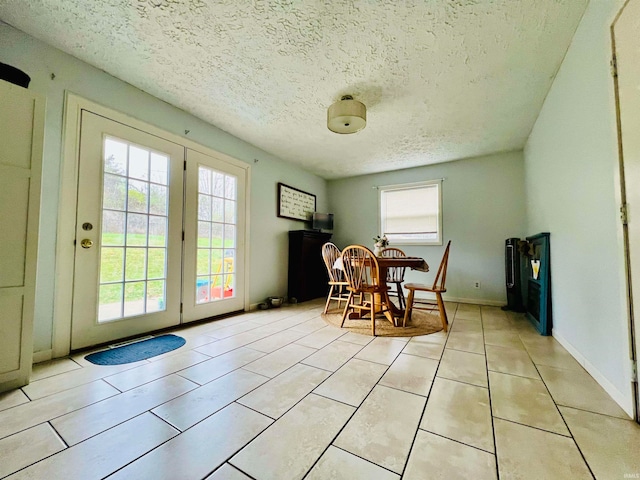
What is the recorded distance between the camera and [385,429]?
1.18 m

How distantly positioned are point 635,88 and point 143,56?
3109mm

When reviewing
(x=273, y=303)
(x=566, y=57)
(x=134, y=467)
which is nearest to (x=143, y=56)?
(x=134, y=467)

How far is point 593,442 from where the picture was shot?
1085 mm

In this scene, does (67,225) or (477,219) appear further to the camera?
(477,219)

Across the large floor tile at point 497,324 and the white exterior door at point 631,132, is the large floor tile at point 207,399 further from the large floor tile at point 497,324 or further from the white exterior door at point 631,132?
the large floor tile at point 497,324

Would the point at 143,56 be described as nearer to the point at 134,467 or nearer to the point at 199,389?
the point at 199,389

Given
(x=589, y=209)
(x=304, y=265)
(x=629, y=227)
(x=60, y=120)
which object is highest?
(x=60, y=120)

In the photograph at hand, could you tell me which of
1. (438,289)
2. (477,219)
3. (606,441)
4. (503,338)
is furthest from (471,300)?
(606,441)

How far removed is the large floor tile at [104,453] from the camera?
36.7 inches

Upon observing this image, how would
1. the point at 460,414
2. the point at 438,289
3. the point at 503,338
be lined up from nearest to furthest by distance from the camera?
1. the point at 460,414
2. the point at 503,338
3. the point at 438,289

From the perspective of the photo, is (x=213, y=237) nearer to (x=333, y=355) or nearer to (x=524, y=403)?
(x=333, y=355)

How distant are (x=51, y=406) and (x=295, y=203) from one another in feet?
12.2

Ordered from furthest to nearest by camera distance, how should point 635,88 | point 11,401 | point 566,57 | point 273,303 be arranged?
point 273,303 < point 566,57 < point 11,401 < point 635,88

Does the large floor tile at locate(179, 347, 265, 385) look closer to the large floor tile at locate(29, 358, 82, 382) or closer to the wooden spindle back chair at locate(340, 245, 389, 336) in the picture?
the large floor tile at locate(29, 358, 82, 382)
